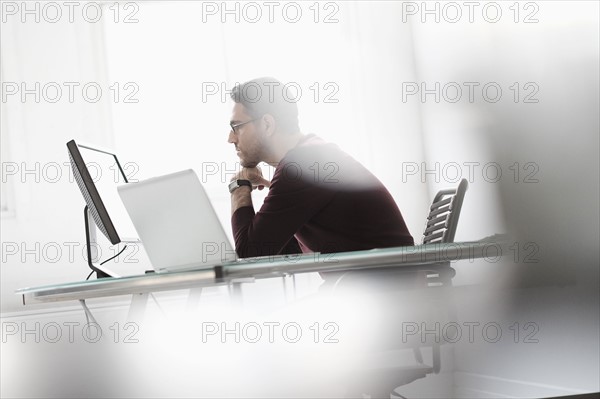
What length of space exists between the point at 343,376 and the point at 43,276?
2.30 metres

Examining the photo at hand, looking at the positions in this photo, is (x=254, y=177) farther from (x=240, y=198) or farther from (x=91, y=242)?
(x=91, y=242)

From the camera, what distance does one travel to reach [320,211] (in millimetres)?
1935

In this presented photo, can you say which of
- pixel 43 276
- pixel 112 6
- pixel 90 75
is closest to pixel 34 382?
pixel 43 276

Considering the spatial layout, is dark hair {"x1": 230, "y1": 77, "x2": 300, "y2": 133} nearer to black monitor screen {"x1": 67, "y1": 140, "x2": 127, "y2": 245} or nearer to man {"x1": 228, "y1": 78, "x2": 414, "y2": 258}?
man {"x1": 228, "y1": 78, "x2": 414, "y2": 258}

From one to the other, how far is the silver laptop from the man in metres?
0.52

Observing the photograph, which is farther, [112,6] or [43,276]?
[112,6]

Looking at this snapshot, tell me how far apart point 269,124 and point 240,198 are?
0.28 meters

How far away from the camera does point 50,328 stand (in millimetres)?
3092

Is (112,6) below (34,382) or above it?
above

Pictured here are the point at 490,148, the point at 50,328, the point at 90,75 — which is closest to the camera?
the point at 490,148

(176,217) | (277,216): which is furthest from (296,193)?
(176,217)

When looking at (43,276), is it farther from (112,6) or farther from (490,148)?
(490,148)

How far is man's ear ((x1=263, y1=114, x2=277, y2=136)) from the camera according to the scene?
2031mm

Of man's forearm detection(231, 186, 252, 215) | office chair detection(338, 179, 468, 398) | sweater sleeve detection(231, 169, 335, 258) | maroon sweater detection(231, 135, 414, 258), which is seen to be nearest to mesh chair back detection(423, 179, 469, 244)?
maroon sweater detection(231, 135, 414, 258)
